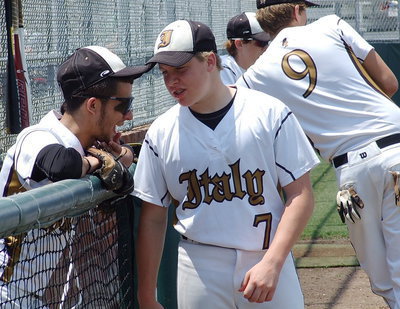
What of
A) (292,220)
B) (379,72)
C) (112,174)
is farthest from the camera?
(379,72)

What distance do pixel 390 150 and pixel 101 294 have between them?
1.83 m

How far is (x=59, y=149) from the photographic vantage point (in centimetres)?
275

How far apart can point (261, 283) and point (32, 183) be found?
0.85m

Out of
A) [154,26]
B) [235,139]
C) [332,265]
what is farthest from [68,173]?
[154,26]

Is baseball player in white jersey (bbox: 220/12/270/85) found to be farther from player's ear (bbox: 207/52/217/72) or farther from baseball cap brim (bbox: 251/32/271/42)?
player's ear (bbox: 207/52/217/72)

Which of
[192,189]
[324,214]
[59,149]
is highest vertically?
[59,149]

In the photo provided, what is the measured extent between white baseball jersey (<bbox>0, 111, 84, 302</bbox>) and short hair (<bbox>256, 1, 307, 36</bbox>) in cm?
185

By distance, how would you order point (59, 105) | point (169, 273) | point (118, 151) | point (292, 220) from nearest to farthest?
point (292, 220)
point (118, 151)
point (169, 273)
point (59, 105)

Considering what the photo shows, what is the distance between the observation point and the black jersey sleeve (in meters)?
2.68

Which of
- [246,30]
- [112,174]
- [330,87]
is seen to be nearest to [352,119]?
[330,87]

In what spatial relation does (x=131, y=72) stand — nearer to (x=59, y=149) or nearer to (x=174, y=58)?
(x=174, y=58)

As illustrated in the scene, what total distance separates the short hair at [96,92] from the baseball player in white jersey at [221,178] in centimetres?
17

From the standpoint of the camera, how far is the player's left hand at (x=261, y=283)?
285 centimetres

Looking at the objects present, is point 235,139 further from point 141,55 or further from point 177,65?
point 141,55
